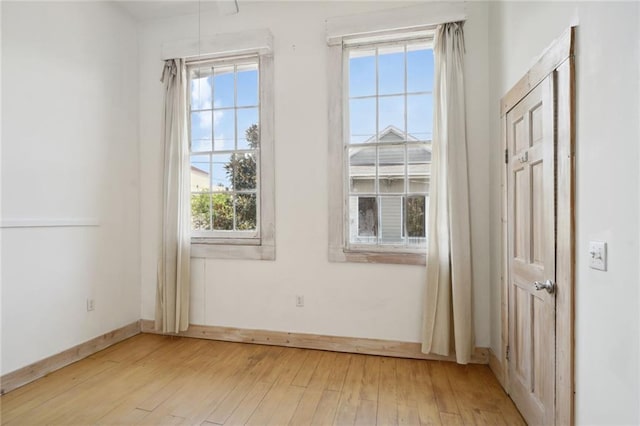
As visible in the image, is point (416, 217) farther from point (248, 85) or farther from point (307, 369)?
point (248, 85)

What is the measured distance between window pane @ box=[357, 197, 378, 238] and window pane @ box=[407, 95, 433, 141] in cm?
72

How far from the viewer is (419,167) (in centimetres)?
287

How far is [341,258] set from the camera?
295 cm

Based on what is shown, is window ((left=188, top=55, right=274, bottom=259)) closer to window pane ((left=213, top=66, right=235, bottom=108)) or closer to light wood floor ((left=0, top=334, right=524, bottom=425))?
window pane ((left=213, top=66, right=235, bottom=108))

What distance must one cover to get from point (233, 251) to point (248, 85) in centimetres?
174

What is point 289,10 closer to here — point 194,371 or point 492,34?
point 492,34

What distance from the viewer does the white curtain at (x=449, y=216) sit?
258 centimetres

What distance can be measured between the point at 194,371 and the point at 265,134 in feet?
7.28

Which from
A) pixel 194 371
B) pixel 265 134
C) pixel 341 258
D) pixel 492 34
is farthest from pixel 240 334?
pixel 492 34

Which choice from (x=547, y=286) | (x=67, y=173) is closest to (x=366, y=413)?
(x=547, y=286)

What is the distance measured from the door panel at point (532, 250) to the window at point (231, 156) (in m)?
2.06

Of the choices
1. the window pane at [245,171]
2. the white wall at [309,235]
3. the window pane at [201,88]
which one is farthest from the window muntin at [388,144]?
the window pane at [201,88]
